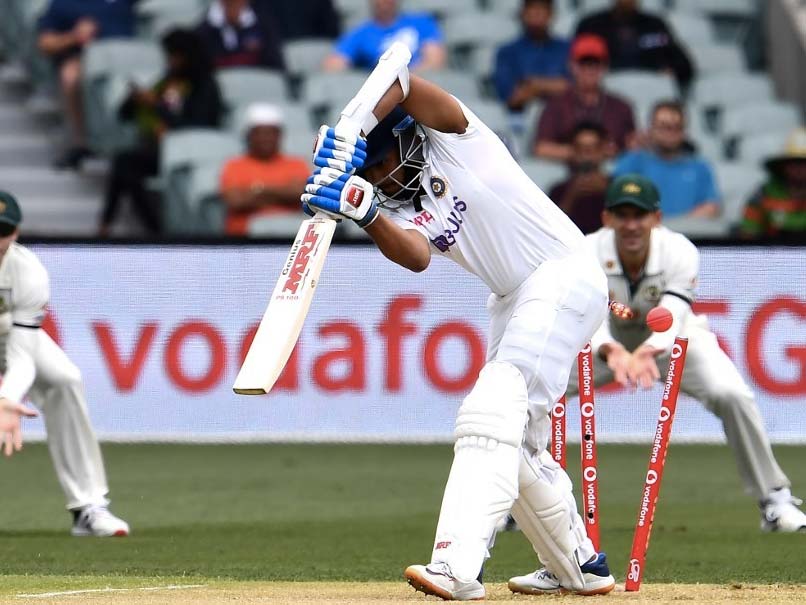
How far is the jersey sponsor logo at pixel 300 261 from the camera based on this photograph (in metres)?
6.29

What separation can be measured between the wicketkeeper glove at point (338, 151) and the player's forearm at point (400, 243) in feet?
0.79

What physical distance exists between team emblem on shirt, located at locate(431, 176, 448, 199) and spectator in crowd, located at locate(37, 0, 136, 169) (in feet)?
33.5

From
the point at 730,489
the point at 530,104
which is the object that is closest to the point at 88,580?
the point at 730,489

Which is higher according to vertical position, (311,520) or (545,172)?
(545,172)

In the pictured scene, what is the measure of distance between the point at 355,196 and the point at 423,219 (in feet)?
1.93

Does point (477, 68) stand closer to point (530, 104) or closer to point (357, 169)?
point (530, 104)

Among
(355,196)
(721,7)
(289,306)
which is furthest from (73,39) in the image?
(355,196)

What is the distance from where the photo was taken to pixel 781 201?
1414 cm

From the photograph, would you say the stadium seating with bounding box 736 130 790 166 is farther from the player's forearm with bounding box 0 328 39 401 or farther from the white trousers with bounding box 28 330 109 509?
the player's forearm with bounding box 0 328 39 401

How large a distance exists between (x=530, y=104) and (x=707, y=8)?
3.17 m

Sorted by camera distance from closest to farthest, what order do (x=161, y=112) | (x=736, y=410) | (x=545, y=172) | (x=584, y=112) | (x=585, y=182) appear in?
1. (x=736, y=410)
2. (x=585, y=182)
3. (x=545, y=172)
4. (x=584, y=112)
5. (x=161, y=112)

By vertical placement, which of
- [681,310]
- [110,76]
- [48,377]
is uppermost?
[110,76]

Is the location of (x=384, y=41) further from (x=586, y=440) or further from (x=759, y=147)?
(x=586, y=440)

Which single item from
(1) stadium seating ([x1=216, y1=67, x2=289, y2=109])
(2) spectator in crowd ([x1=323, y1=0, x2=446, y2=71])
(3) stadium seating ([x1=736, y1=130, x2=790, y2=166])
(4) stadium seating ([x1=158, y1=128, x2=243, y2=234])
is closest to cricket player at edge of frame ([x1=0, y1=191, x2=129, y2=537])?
(4) stadium seating ([x1=158, y1=128, x2=243, y2=234])
